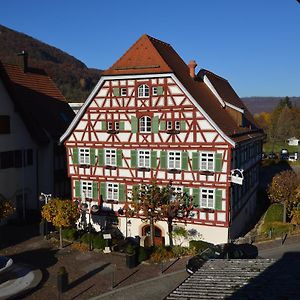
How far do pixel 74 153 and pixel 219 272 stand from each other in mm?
19840

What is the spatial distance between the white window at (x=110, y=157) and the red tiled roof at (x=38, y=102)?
24.5ft

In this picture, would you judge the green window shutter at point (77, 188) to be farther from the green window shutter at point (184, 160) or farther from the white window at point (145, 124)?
the green window shutter at point (184, 160)

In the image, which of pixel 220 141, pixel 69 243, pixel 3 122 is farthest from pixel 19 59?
pixel 220 141

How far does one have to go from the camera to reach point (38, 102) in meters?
37.5

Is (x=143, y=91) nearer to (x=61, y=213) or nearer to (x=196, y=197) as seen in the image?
(x=196, y=197)

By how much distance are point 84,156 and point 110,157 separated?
2078mm

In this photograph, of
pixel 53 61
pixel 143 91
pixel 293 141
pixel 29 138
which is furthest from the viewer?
pixel 53 61

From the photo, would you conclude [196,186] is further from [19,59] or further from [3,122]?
[19,59]

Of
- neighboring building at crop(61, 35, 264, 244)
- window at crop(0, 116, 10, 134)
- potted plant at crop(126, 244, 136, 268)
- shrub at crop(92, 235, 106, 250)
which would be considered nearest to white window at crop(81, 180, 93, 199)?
neighboring building at crop(61, 35, 264, 244)

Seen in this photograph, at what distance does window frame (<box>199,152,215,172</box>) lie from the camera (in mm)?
26609

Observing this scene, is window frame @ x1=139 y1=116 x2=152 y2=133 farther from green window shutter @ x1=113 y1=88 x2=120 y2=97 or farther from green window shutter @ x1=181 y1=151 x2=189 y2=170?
green window shutter @ x1=181 y1=151 x2=189 y2=170

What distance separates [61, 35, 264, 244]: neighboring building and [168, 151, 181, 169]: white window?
0.21 feet

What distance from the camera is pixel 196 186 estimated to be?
1070 inches

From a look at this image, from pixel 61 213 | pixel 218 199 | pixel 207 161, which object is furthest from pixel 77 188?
pixel 218 199
